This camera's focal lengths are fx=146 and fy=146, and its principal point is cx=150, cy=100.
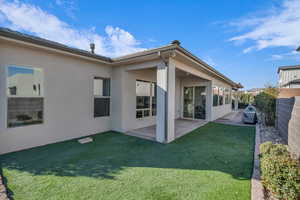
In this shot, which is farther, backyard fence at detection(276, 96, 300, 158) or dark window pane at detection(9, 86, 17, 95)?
dark window pane at detection(9, 86, 17, 95)

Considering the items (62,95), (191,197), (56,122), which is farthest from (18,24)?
(191,197)

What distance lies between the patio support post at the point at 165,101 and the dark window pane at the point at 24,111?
432cm

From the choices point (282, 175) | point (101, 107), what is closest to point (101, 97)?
point (101, 107)

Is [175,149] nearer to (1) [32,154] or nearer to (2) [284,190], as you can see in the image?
(2) [284,190]

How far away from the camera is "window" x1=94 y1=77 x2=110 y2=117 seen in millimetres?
6975

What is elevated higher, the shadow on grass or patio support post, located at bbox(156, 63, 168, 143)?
patio support post, located at bbox(156, 63, 168, 143)

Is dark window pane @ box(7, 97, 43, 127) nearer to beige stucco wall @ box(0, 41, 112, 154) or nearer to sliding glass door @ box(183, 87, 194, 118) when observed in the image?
beige stucco wall @ box(0, 41, 112, 154)

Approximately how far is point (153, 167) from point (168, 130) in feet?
7.24

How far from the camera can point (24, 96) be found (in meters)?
4.82

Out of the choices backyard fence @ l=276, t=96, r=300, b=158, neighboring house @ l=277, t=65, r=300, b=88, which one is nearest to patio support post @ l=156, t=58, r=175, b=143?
backyard fence @ l=276, t=96, r=300, b=158

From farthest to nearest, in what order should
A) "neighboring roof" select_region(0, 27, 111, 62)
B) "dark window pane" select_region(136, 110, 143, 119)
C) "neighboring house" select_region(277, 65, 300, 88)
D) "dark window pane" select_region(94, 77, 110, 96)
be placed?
"neighboring house" select_region(277, 65, 300, 88) → "dark window pane" select_region(136, 110, 143, 119) → "dark window pane" select_region(94, 77, 110, 96) → "neighboring roof" select_region(0, 27, 111, 62)

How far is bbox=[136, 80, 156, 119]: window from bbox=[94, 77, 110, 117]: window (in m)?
1.57

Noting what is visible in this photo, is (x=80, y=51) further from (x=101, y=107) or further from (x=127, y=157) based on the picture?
(x=127, y=157)

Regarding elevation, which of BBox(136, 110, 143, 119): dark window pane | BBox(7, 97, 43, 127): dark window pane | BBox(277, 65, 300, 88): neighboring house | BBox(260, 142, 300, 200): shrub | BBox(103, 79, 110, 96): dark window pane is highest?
BBox(277, 65, 300, 88): neighboring house
